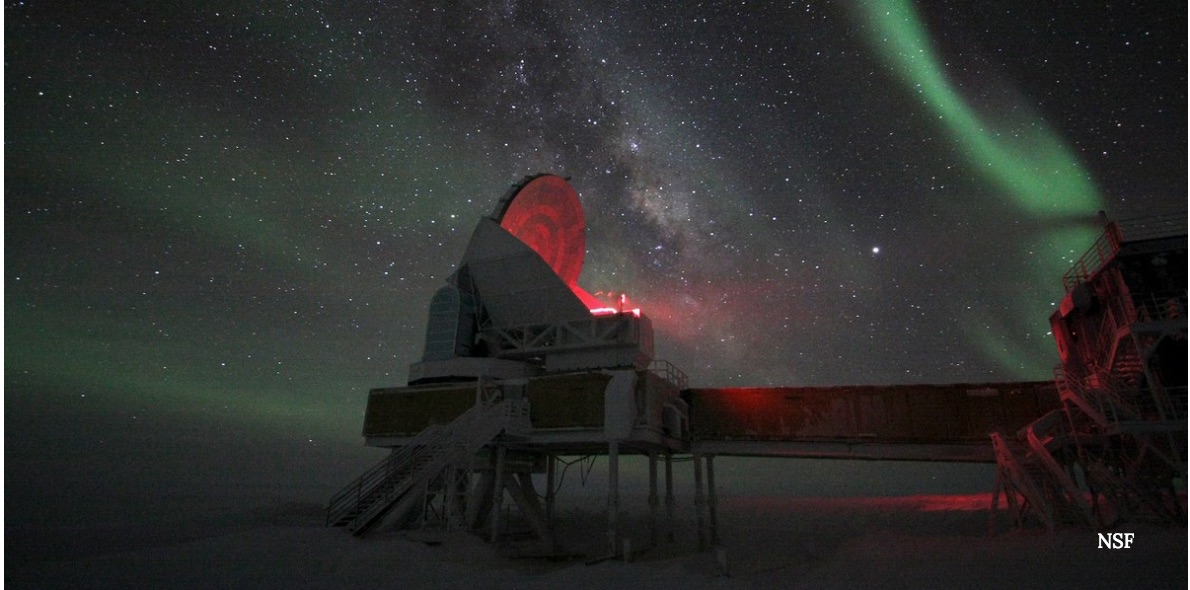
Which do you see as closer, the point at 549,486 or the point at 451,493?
the point at 451,493

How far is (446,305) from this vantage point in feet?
101

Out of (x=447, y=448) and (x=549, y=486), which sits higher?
(x=447, y=448)

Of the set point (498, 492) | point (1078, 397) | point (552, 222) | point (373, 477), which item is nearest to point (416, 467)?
point (373, 477)

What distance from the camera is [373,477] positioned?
82.1ft

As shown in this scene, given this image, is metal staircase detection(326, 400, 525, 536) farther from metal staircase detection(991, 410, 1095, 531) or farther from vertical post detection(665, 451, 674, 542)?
metal staircase detection(991, 410, 1095, 531)

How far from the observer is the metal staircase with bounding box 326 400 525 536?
22516mm

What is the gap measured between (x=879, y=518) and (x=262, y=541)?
166 feet

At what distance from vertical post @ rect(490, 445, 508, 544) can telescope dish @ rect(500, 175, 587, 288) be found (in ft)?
37.0

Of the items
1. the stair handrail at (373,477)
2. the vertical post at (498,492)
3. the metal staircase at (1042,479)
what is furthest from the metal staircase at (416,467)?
the metal staircase at (1042,479)

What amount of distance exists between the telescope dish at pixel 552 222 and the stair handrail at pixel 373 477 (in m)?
12.0

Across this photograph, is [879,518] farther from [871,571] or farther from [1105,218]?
[871,571]

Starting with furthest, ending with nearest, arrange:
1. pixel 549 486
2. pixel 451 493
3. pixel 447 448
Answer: pixel 549 486
pixel 447 448
pixel 451 493

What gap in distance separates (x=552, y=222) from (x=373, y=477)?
58.2 ft

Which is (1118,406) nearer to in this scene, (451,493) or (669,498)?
(669,498)
